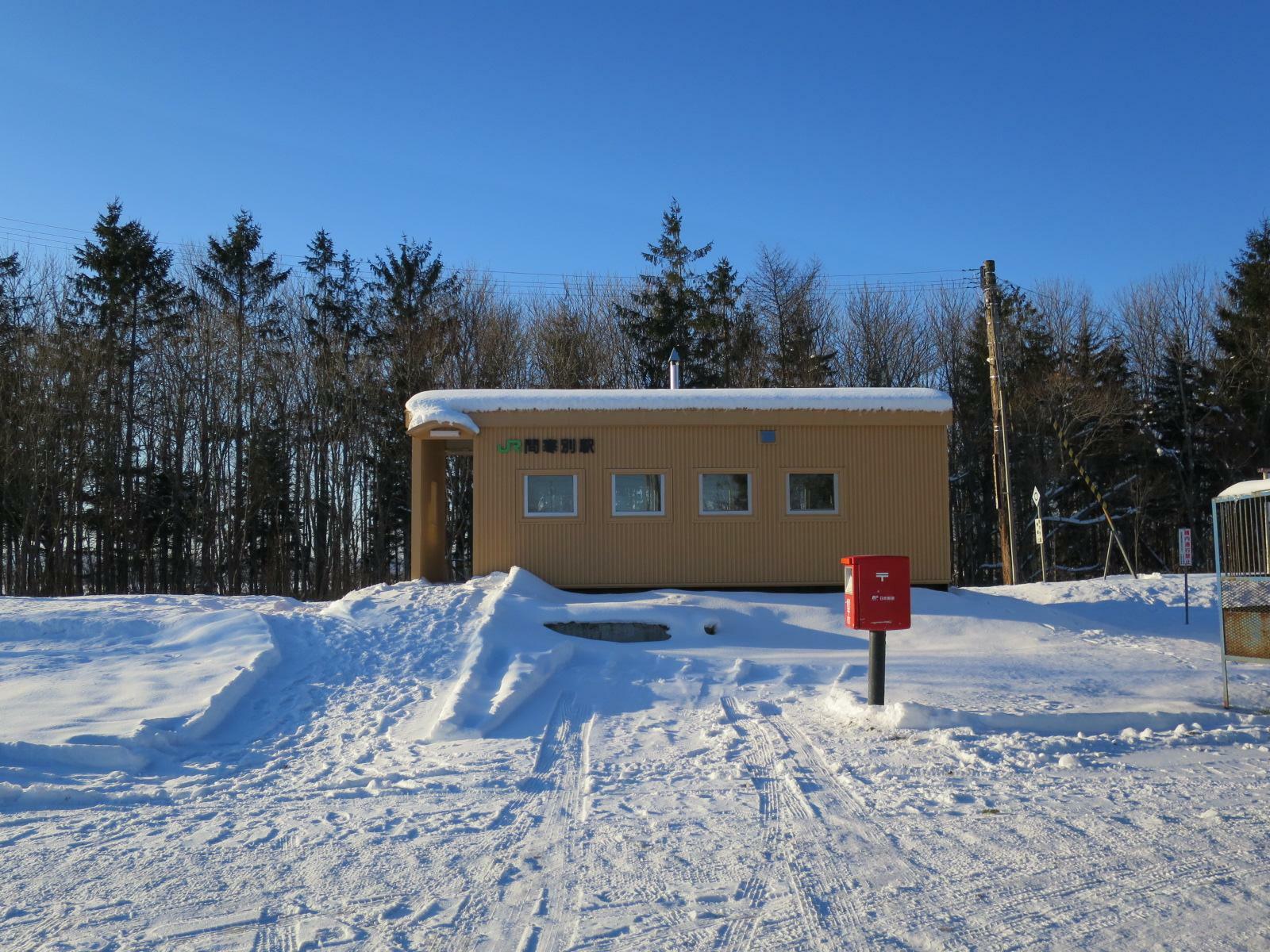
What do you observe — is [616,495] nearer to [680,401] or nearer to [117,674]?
[680,401]

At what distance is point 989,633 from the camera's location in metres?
12.6

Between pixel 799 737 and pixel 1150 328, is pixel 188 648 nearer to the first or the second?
pixel 799 737

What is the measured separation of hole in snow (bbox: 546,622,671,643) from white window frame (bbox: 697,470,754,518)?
326 centimetres

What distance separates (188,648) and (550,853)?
7.10m

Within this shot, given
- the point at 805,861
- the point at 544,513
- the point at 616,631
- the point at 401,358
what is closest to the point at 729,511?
the point at 544,513

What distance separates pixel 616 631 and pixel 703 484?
3754 millimetres

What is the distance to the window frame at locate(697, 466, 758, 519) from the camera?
15.0 metres

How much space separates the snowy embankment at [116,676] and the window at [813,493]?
828cm

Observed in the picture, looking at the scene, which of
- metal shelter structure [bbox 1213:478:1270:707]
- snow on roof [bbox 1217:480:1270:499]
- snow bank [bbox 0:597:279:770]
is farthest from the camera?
metal shelter structure [bbox 1213:478:1270:707]

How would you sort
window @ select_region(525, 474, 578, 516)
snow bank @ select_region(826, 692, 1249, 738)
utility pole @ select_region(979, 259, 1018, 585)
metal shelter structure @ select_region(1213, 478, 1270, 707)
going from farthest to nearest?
utility pole @ select_region(979, 259, 1018, 585)
window @ select_region(525, 474, 578, 516)
metal shelter structure @ select_region(1213, 478, 1270, 707)
snow bank @ select_region(826, 692, 1249, 738)

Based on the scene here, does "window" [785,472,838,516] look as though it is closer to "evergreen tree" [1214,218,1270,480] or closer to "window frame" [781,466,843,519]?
"window frame" [781,466,843,519]

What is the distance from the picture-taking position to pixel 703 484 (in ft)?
49.5

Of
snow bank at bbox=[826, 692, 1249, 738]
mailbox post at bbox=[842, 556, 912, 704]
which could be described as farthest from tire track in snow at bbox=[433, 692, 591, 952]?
mailbox post at bbox=[842, 556, 912, 704]

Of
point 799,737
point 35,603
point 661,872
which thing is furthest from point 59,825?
point 35,603
